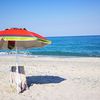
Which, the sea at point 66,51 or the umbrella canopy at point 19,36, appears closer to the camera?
the umbrella canopy at point 19,36

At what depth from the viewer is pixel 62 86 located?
8.94 metres

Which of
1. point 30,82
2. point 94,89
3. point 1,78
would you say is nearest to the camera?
point 94,89

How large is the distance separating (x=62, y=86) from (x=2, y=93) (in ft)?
7.24

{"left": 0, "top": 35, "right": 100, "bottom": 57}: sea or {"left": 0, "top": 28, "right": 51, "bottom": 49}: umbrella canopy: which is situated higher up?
{"left": 0, "top": 28, "right": 51, "bottom": 49}: umbrella canopy

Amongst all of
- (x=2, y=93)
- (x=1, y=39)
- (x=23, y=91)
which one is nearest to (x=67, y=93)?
(x=23, y=91)

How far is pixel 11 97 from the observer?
7.46 metres

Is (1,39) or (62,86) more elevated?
(1,39)

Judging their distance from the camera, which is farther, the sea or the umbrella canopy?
the sea

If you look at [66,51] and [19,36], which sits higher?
[19,36]

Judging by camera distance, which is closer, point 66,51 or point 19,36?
point 19,36

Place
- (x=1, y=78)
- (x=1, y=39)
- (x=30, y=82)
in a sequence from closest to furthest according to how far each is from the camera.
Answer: (x=1, y=39)
(x=30, y=82)
(x=1, y=78)

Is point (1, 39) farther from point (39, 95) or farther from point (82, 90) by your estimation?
point (82, 90)

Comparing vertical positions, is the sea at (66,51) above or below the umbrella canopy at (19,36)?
below

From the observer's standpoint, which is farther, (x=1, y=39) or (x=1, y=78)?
(x=1, y=78)
